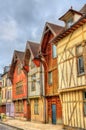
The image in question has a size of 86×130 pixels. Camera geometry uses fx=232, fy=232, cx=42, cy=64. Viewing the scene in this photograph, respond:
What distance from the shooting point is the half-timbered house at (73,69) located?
17875 millimetres

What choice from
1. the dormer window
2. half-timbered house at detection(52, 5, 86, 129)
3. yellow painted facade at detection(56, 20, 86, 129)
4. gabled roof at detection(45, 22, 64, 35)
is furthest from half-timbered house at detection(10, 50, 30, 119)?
the dormer window

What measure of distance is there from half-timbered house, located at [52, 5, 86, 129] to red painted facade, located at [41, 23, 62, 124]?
3716 millimetres

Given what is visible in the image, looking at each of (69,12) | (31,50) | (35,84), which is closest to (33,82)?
(35,84)

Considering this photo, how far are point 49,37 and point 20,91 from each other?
13250 millimetres

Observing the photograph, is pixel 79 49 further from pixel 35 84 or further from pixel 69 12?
pixel 35 84

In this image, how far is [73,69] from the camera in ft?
62.3

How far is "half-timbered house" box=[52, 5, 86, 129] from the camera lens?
1788 cm

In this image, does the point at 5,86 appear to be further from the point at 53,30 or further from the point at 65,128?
the point at 65,128

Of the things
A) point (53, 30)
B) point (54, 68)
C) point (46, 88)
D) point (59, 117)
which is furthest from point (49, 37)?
point (59, 117)

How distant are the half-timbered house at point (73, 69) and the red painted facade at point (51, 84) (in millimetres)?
3716

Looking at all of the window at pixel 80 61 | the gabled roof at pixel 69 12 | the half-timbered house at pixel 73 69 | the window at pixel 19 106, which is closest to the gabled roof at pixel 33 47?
the half-timbered house at pixel 73 69

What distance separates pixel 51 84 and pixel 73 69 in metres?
7.28

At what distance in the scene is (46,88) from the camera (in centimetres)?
2702

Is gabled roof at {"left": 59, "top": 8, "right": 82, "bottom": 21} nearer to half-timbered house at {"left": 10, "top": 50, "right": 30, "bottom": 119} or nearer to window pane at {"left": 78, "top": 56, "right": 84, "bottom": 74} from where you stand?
window pane at {"left": 78, "top": 56, "right": 84, "bottom": 74}
